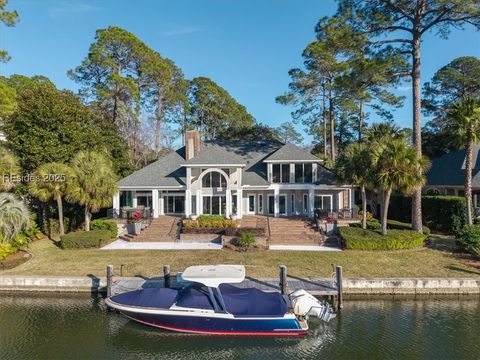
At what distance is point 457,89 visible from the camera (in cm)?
5219

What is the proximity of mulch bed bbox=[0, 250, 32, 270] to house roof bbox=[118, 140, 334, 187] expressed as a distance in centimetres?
1104

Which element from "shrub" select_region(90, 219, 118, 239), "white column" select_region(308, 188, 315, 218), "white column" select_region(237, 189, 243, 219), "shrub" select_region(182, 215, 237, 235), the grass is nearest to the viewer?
the grass

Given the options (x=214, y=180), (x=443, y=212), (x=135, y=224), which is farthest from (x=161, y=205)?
(x=443, y=212)

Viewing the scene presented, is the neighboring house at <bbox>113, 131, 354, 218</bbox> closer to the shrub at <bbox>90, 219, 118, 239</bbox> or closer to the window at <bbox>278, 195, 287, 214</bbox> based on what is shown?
the window at <bbox>278, 195, 287, 214</bbox>

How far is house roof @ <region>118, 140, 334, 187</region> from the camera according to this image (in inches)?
1310

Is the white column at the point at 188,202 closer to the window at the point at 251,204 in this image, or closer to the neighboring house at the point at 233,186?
the neighboring house at the point at 233,186

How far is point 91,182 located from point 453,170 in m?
34.8

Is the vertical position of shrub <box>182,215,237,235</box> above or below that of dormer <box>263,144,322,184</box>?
below

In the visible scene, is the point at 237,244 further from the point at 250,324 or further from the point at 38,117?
the point at 38,117

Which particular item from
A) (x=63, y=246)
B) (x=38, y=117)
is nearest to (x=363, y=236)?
(x=63, y=246)

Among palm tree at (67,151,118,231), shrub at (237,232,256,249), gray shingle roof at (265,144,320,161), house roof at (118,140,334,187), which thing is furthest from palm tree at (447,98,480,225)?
palm tree at (67,151,118,231)

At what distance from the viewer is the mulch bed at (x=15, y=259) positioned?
22.0m

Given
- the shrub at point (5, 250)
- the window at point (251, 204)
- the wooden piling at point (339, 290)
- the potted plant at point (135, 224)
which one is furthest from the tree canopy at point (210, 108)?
the wooden piling at point (339, 290)

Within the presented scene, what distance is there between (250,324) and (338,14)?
23619 mm
